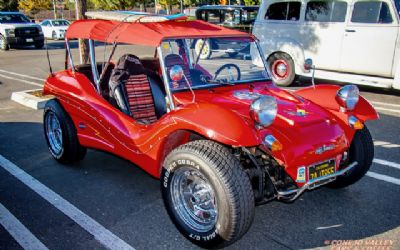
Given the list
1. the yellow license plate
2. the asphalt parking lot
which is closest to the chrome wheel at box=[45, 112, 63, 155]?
the asphalt parking lot

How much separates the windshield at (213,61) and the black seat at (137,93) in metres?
0.54

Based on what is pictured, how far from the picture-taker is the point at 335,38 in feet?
27.5

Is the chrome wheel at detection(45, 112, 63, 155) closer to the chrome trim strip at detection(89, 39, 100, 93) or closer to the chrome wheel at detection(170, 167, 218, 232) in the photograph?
the chrome trim strip at detection(89, 39, 100, 93)

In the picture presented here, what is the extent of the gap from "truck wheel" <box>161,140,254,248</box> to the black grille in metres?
17.9

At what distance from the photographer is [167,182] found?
3.16 m

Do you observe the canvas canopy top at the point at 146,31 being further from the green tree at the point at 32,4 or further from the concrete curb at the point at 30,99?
the green tree at the point at 32,4

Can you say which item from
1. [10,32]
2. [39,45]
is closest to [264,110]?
[10,32]

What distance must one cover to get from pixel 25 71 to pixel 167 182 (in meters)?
10.7

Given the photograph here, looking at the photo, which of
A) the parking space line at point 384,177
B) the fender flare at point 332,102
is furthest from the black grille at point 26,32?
the parking space line at point 384,177

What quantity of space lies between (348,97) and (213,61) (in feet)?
4.58

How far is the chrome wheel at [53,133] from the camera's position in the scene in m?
4.78

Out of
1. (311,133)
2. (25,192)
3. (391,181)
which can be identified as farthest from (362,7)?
(25,192)

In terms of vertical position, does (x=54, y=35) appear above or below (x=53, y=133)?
above

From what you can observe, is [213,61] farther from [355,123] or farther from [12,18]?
[12,18]
